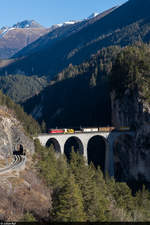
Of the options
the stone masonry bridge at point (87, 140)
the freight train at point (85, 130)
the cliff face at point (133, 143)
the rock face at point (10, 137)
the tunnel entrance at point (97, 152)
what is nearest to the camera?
the rock face at point (10, 137)

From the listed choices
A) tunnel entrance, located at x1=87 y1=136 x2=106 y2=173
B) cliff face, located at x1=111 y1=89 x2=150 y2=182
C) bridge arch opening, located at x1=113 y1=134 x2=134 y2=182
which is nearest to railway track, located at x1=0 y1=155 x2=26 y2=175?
bridge arch opening, located at x1=113 y1=134 x2=134 y2=182

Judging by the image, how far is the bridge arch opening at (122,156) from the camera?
88938 mm

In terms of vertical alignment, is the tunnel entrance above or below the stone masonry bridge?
below

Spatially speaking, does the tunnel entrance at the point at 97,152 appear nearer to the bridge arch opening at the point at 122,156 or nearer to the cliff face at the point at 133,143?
the bridge arch opening at the point at 122,156

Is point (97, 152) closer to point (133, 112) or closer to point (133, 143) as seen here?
point (133, 143)

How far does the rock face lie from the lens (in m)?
56.1

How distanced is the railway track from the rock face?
246cm

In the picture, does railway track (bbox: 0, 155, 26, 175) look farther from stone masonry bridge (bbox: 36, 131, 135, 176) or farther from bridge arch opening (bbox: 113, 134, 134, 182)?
bridge arch opening (bbox: 113, 134, 134, 182)

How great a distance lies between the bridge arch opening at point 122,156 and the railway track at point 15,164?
135 feet

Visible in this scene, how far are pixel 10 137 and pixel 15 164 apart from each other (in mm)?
13219

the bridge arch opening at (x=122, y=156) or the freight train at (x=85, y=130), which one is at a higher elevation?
the freight train at (x=85, y=130)

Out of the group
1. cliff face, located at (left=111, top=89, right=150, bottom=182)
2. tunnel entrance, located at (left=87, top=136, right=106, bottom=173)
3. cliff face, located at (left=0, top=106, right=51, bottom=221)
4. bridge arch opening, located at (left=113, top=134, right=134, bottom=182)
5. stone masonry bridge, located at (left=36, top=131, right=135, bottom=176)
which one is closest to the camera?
cliff face, located at (left=0, top=106, right=51, bottom=221)

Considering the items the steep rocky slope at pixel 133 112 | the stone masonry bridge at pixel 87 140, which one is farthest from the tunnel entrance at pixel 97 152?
the stone masonry bridge at pixel 87 140

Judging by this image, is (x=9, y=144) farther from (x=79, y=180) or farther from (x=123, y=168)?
(x=123, y=168)
